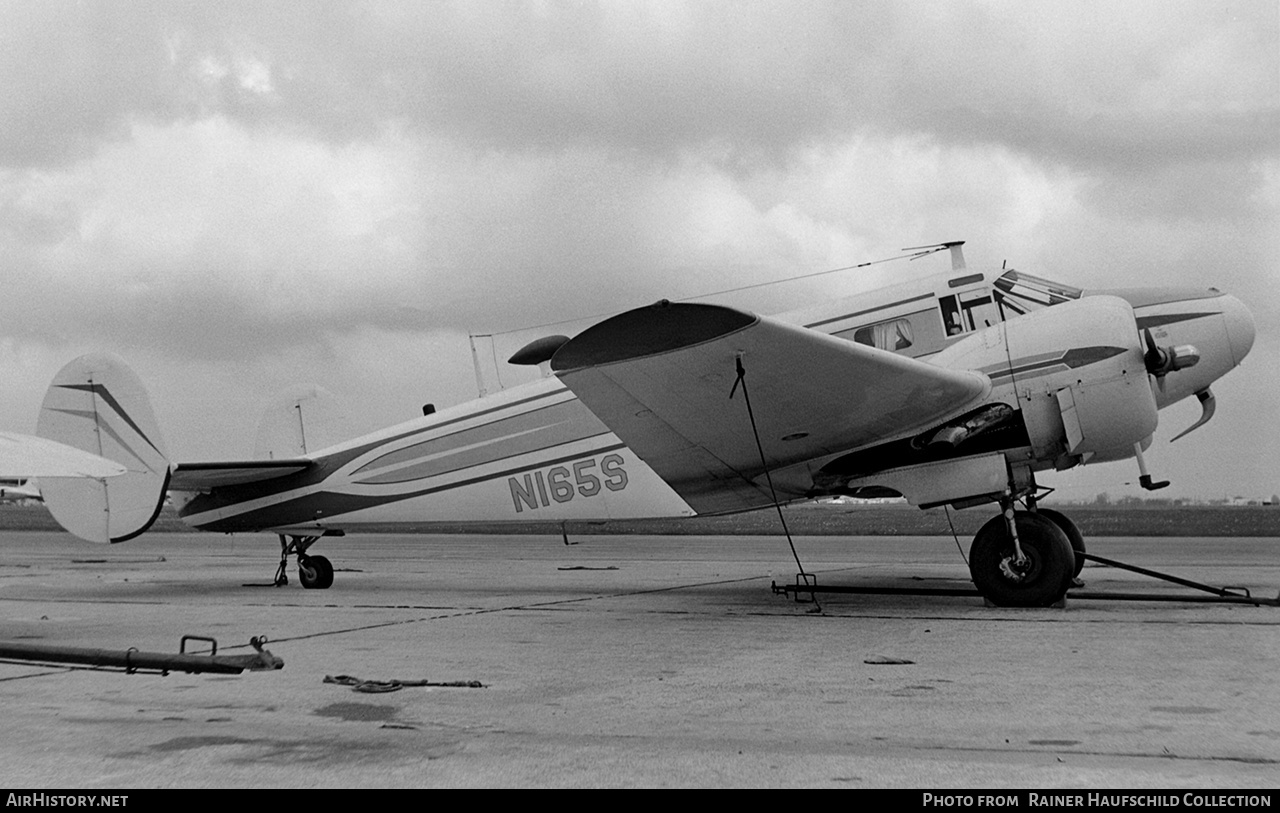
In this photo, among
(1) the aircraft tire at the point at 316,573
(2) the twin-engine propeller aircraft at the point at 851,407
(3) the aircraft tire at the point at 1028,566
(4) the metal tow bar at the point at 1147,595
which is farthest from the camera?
(1) the aircraft tire at the point at 316,573

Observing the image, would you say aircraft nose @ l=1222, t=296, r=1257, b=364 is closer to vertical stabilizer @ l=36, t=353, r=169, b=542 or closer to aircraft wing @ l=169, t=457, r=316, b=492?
vertical stabilizer @ l=36, t=353, r=169, b=542

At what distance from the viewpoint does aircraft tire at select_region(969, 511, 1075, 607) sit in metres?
10.4

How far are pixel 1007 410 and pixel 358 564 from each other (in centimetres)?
1554

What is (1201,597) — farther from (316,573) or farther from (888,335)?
(316,573)

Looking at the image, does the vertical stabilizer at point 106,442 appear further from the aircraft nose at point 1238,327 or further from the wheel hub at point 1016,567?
the aircraft nose at point 1238,327

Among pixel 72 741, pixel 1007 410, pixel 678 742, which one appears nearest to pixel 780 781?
pixel 678 742

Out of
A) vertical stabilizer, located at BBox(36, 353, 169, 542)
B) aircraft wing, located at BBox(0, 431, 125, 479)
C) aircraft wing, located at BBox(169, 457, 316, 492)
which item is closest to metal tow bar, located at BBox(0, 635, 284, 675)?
aircraft wing, located at BBox(0, 431, 125, 479)

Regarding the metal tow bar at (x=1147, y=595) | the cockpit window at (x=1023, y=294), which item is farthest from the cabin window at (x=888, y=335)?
the metal tow bar at (x=1147, y=595)

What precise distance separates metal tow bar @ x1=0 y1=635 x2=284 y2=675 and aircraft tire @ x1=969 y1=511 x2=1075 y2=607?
714 cm

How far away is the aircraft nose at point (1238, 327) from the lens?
1095 cm

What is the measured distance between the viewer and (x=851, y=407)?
33.7 ft

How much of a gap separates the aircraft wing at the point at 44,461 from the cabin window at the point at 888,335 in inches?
301

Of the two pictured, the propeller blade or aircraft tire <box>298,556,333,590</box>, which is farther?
aircraft tire <box>298,556,333,590</box>
